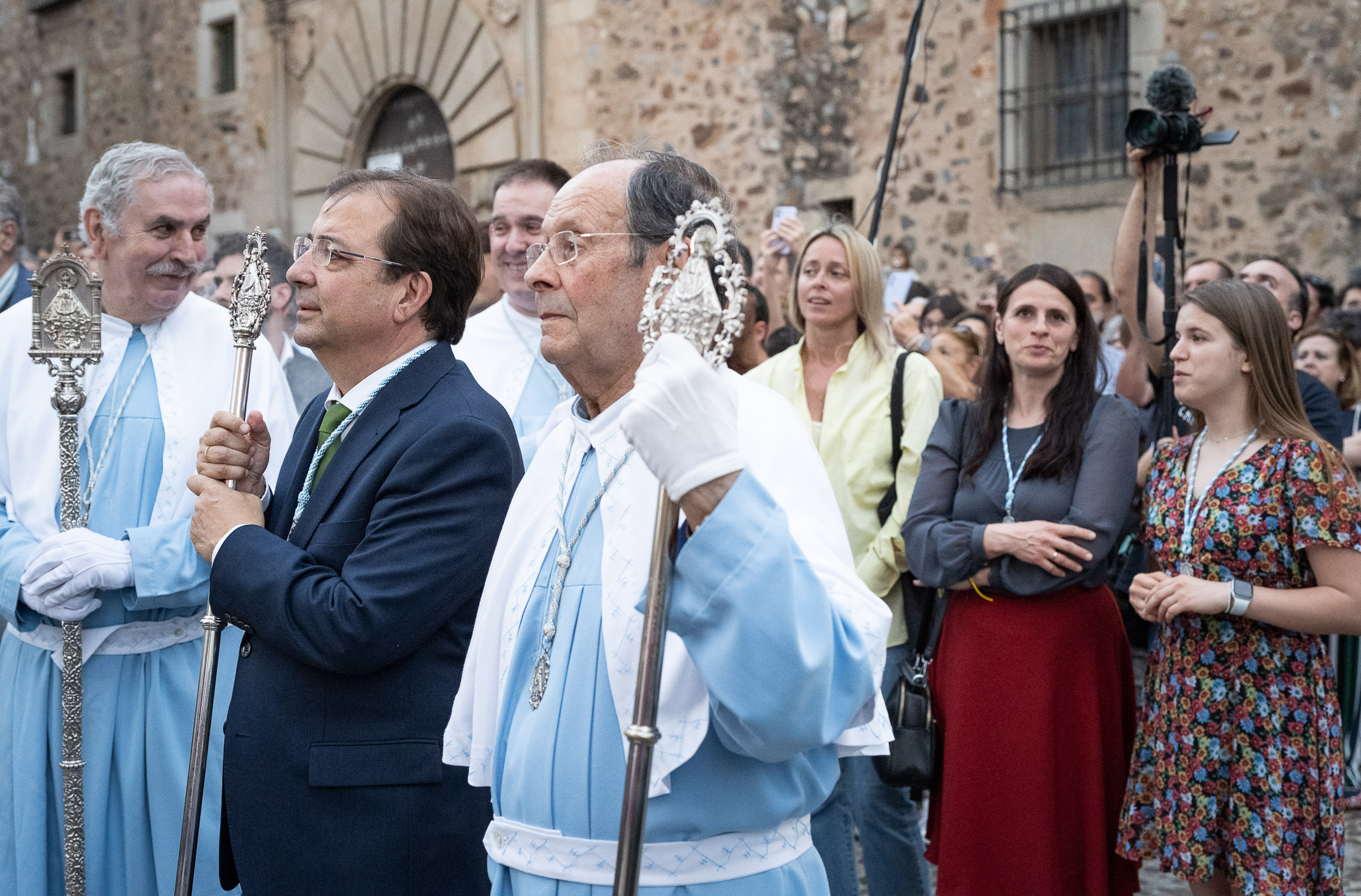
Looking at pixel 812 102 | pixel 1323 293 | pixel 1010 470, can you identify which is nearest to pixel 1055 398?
pixel 1010 470

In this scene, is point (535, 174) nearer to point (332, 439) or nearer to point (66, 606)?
point (332, 439)

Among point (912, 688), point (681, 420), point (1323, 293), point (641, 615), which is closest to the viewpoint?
point (681, 420)

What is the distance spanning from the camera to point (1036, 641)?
151 inches

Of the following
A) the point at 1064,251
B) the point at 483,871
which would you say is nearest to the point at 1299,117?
the point at 1064,251

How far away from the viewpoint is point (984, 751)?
3.87m

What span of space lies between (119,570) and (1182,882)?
3559mm

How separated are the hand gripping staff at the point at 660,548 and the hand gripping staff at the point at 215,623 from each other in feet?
4.10

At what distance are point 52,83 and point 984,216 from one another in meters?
14.5

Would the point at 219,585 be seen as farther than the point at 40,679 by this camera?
No

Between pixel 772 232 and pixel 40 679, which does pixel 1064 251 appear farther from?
pixel 40 679

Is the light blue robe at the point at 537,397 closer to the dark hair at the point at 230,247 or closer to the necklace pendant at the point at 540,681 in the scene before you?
the necklace pendant at the point at 540,681

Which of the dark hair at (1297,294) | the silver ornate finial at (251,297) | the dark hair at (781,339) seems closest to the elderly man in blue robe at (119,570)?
the silver ornate finial at (251,297)

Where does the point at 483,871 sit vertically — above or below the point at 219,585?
below

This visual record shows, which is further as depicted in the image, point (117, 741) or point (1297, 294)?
point (1297, 294)
